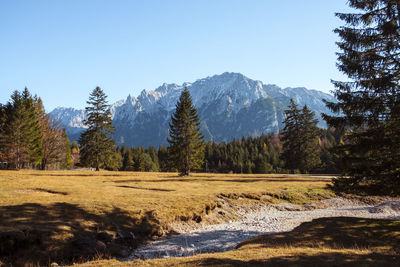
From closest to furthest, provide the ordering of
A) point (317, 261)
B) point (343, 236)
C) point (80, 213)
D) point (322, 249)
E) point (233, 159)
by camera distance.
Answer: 1. point (317, 261)
2. point (322, 249)
3. point (343, 236)
4. point (80, 213)
5. point (233, 159)

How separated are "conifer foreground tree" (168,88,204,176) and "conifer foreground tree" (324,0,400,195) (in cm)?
2989

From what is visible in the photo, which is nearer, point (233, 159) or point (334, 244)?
point (334, 244)

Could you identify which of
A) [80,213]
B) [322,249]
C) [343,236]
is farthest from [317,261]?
[80,213]

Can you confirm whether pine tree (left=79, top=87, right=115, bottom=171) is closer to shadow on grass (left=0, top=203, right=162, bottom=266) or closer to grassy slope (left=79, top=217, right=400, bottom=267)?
shadow on grass (left=0, top=203, right=162, bottom=266)

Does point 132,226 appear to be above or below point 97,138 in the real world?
below

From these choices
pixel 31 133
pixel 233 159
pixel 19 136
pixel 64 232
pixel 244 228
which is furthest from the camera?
pixel 233 159

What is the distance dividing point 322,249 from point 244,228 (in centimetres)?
928

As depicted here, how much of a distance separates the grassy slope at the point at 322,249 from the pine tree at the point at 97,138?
43.3 metres

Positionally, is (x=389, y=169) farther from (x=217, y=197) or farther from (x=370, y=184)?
(x=217, y=197)

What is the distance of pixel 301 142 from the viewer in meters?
47.1

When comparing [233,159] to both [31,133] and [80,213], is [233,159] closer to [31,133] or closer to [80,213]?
[31,133]

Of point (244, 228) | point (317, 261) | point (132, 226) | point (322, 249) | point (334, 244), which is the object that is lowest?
point (244, 228)

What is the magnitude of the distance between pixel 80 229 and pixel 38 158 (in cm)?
4664

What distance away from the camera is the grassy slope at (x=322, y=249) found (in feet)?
26.1
